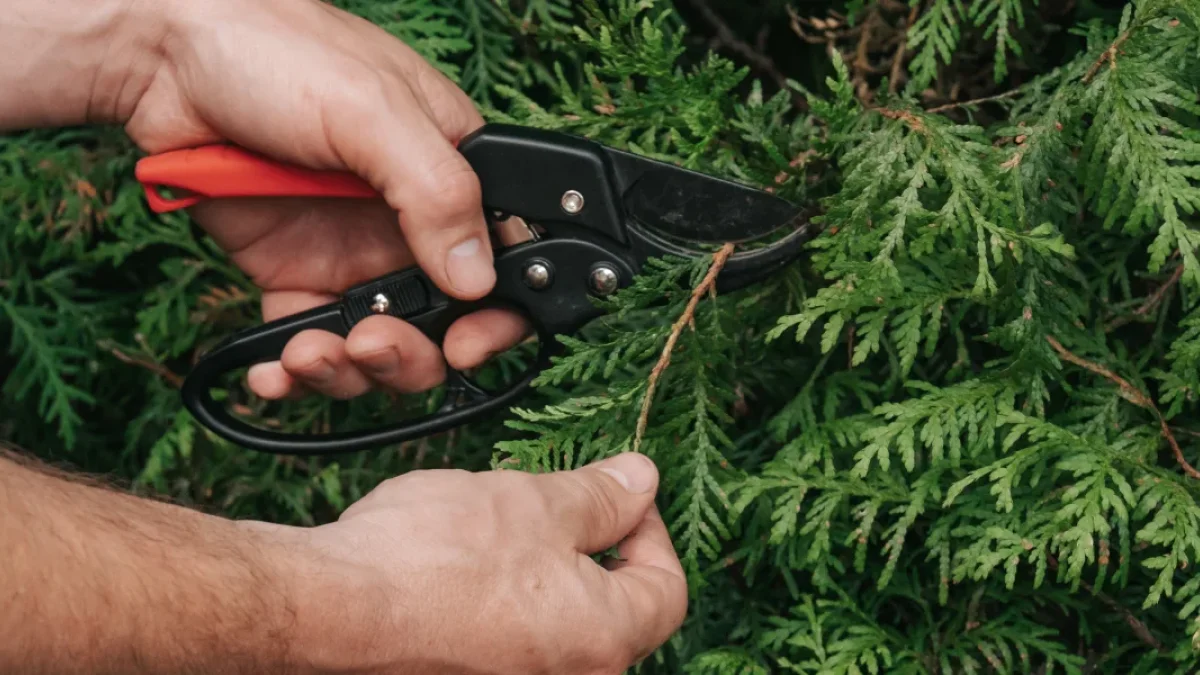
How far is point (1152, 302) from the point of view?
5.91ft

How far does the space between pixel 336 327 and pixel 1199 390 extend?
1334 millimetres

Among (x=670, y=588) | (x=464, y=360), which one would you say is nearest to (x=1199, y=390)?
(x=670, y=588)

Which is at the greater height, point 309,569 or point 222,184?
point 222,184

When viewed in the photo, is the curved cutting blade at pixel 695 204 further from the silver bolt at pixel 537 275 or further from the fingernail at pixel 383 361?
the fingernail at pixel 383 361

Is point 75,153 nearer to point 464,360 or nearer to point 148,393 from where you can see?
point 148,393

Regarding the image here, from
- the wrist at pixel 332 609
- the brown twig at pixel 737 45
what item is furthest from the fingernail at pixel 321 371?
the brown twig at pixel 737 45

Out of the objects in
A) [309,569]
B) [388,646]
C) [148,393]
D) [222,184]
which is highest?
[222,184]

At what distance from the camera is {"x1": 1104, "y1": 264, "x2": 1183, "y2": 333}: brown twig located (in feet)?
Answer: 5.82

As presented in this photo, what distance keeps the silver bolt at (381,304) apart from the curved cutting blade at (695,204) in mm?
450

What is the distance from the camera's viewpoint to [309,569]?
1484 millimetres

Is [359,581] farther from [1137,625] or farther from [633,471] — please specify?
[1137,625]

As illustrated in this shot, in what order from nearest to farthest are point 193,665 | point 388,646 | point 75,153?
point 193,665 → point 388,646 → point 75,153

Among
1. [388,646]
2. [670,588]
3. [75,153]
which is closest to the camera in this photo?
[388,646]

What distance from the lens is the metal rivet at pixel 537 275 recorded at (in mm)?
1890
